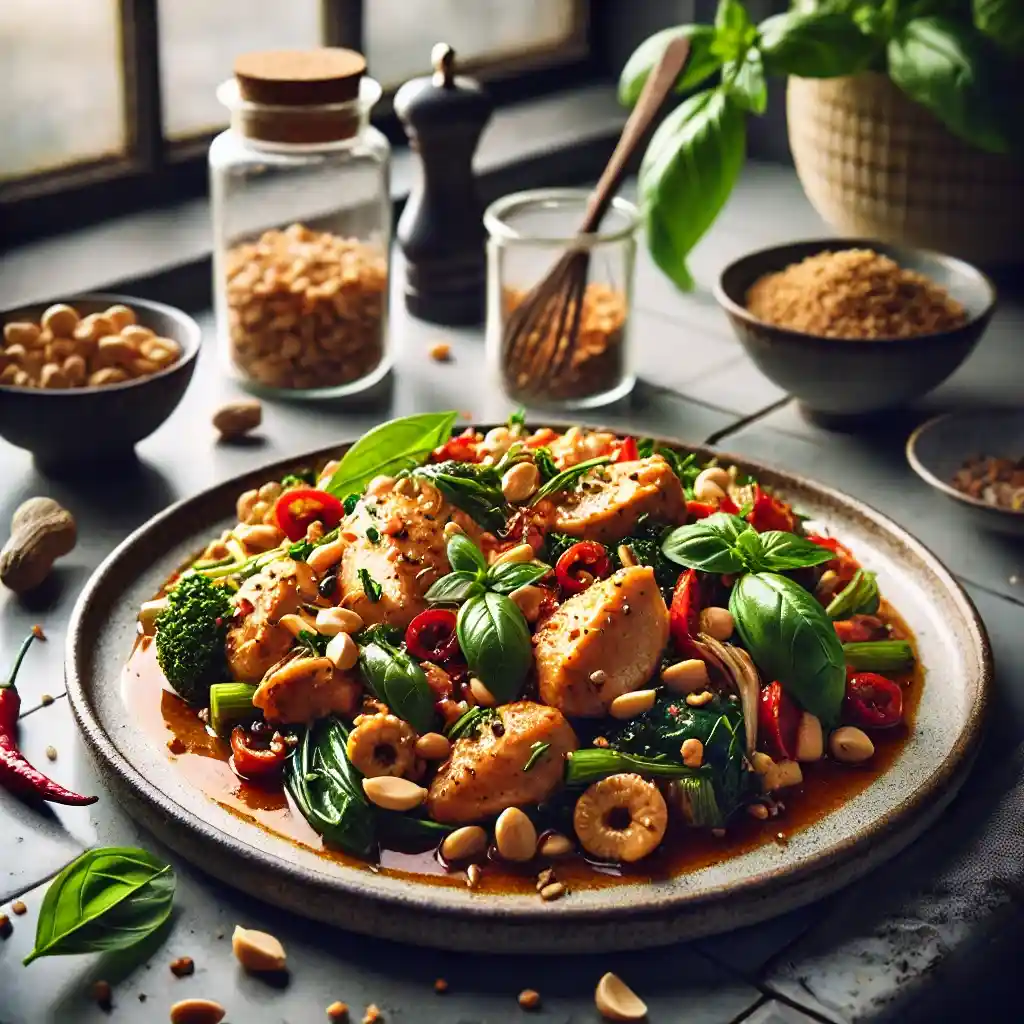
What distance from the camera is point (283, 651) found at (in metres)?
1.74

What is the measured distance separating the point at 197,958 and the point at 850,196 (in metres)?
2.04

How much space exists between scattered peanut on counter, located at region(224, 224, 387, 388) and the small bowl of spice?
877 mm

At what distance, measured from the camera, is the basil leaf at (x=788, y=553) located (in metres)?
1.79

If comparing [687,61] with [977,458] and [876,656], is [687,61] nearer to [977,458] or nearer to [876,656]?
[977,458]

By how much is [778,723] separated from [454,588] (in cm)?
36

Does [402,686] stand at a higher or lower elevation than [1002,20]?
lower

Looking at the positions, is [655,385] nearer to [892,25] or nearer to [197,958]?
[892,25]

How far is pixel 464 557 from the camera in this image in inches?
68.4

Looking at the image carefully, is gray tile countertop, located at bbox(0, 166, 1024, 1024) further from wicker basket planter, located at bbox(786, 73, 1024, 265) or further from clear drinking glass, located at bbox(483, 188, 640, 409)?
wicker basket planter, located at bbox(786, 73, 1024, 265)

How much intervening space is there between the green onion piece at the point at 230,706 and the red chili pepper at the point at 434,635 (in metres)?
0.17

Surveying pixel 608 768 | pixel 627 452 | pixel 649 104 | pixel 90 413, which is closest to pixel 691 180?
pixel 649 104

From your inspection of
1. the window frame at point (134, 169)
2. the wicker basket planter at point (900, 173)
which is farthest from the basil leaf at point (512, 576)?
the window frame at point (134, 169)

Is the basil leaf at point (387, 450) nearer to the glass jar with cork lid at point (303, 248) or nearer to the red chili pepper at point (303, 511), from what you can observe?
the red chili pepper at point (303, 511)

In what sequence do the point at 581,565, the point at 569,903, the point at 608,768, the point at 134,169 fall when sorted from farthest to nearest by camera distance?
the point at 134,169 < the point at 581,565 < the point at 608,768 < the point at 569,903
